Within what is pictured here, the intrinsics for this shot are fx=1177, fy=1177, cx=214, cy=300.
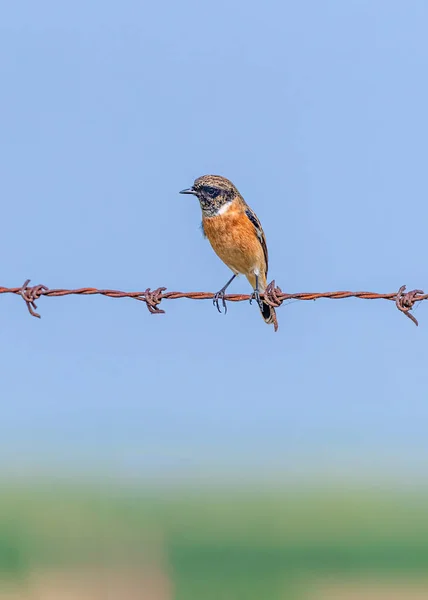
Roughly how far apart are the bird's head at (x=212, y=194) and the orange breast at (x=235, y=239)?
3.6 inches

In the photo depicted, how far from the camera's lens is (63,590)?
1241 cm

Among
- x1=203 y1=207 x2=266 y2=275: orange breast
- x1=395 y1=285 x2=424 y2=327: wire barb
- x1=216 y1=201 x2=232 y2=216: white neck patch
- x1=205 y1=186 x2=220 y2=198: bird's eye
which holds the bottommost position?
x1=395 y1=285 x2=424 y2=327: wire barb

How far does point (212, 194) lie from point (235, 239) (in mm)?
493

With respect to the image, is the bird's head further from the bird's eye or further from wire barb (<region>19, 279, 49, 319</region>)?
wire barb (<region>19, 279, 49, 319</region>)

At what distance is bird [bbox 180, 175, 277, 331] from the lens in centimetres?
970

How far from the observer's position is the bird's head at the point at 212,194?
9.88m

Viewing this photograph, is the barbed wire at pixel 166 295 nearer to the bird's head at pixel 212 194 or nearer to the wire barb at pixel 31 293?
the wire barb at pixel 31 293

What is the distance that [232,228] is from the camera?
9664 mm

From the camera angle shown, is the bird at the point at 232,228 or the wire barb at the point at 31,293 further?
the bird at the point at 232,228

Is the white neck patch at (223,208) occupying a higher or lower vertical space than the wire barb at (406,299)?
higher

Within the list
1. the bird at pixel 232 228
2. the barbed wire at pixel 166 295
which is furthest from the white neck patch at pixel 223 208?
the barbed wire at pixel 166 295

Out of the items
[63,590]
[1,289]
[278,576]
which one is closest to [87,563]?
[63,590]

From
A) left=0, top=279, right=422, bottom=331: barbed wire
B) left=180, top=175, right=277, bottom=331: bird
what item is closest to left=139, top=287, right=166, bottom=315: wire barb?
left=0, top=279, right=422, bottom=331: barbed wire

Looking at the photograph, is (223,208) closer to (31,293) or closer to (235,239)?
(235,239)
